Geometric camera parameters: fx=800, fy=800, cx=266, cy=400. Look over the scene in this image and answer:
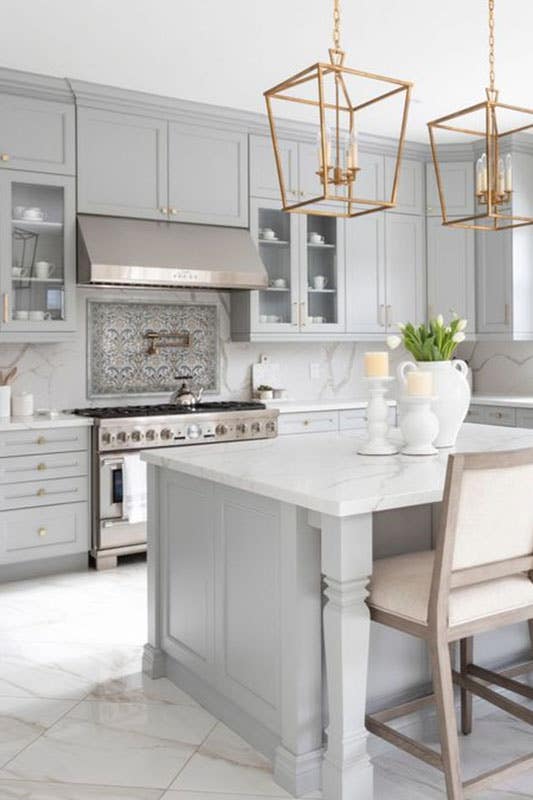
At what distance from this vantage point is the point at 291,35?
→ 3.97m

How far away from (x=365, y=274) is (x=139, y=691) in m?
3.76

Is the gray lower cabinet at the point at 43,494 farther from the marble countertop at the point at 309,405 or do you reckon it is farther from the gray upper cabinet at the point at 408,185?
the gray upper cabinet at the point at 408,185

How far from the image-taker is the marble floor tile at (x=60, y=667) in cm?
295

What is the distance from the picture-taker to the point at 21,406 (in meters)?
4.64

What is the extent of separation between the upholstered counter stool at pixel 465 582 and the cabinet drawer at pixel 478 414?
11.8 ft

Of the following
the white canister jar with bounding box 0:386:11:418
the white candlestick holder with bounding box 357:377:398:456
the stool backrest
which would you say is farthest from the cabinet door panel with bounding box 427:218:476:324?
the stool backrest

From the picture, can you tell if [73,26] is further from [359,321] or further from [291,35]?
[359,321]

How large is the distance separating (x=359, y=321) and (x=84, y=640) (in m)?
3.25

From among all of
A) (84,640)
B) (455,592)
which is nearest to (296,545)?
(455,592)

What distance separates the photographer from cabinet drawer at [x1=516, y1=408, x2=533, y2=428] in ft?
17.6

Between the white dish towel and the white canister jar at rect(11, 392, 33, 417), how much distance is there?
2.13 feet

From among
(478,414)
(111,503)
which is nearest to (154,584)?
(111,503)

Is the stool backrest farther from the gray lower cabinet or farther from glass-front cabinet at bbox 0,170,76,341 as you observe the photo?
glass-front cabinet at bbox 0,170,76,341

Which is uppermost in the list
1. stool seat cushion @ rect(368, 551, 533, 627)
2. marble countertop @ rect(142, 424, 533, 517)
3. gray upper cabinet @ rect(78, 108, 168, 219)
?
gray upper cabinet @ rect(78, 108, 168, 219)
